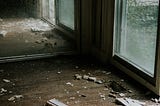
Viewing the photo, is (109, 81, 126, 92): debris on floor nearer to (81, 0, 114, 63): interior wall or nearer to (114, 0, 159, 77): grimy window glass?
(114, 0, 159, 77): grimy window glass

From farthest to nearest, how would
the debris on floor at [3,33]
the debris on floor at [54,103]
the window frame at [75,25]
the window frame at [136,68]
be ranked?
1. the window frame at [75,25]
2. the debris on floor at [3,33]
3. the window frame at [136,68]
4. the debris on floor at [54,103]

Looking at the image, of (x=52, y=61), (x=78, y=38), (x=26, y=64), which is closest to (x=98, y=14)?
(x=78, y=38)

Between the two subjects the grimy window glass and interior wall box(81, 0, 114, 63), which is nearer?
the grimy window glass

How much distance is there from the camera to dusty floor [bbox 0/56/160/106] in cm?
248

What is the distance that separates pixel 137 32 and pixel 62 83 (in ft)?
2.75

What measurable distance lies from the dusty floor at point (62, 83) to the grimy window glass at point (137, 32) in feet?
0.64

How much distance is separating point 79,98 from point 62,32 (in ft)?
4.07

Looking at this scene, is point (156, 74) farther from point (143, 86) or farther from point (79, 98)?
point (79, 98)

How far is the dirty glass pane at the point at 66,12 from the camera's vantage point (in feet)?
11.6

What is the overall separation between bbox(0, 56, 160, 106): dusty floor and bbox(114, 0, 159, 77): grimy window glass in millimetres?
194

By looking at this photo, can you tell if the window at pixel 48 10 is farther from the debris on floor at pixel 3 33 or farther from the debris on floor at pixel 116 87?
the debris on floor at pixel 116 87

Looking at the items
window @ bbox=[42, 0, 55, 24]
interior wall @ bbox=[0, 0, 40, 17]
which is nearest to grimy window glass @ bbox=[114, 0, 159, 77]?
window @ bbox=[42, 0, 55, 24]

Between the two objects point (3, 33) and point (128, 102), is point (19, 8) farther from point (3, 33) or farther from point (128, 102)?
point (128, 102)

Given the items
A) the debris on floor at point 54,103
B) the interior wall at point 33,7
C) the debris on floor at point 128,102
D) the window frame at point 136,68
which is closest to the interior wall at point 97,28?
the window frame at point 136,68
